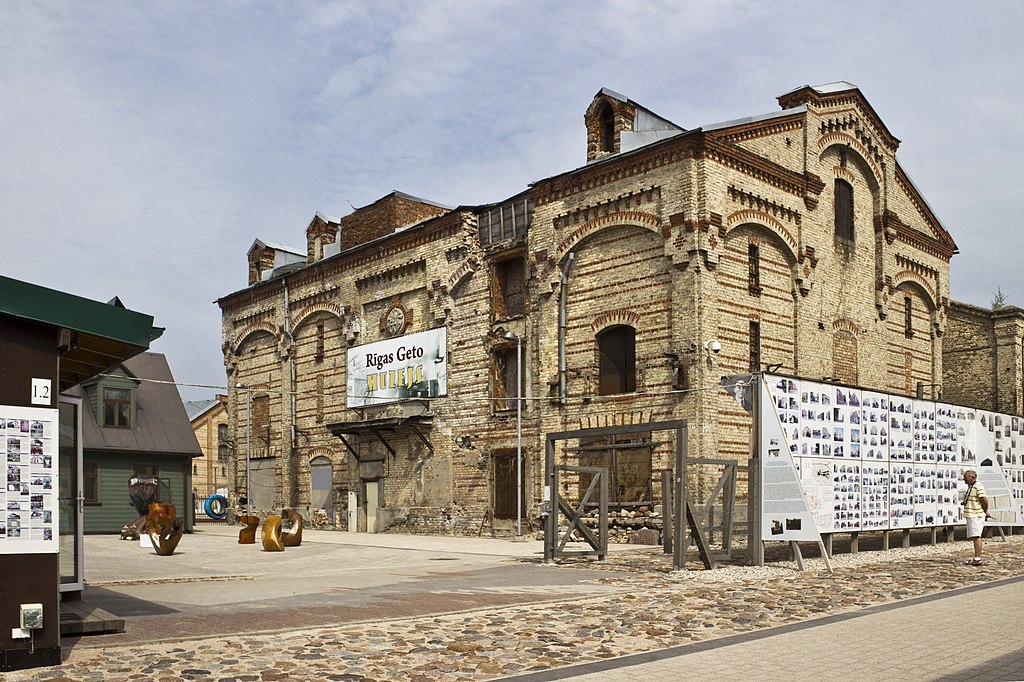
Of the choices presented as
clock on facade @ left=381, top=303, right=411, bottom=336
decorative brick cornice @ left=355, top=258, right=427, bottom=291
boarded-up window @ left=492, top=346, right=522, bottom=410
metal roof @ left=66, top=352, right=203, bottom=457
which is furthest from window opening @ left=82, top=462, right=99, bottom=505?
boarded-up window @ left=492, top=346, right=522, bottom=410

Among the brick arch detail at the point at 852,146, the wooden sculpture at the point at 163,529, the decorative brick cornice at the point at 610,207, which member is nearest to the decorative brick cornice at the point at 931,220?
the brick arch detail at the point at 852,146

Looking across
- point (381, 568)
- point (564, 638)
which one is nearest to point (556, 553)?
point (381, 568)

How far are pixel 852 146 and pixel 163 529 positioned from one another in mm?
20907

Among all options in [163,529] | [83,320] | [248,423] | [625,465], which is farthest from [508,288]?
[83,320]

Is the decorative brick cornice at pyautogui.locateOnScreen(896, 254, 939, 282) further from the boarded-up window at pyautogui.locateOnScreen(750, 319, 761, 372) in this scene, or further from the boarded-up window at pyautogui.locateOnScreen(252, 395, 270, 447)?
the boarded-up window at pyautogui.locateOnScreen(252, 395, 270, 447)

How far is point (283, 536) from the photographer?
23328mm

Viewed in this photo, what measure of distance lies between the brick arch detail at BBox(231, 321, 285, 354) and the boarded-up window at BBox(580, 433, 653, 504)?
16235mm

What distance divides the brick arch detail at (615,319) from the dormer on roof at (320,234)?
49.8 ft

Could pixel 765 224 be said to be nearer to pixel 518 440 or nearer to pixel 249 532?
pixel 518 440

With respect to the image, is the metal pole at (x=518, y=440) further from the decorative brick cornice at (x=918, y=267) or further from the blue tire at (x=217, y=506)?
the blue tire at (x=217, y=506)

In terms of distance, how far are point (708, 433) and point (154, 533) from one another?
493 inches

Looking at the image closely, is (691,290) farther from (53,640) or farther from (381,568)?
(53,640)

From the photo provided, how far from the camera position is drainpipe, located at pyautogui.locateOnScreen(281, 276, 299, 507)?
116ft

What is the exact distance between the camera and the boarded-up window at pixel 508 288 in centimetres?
2790
